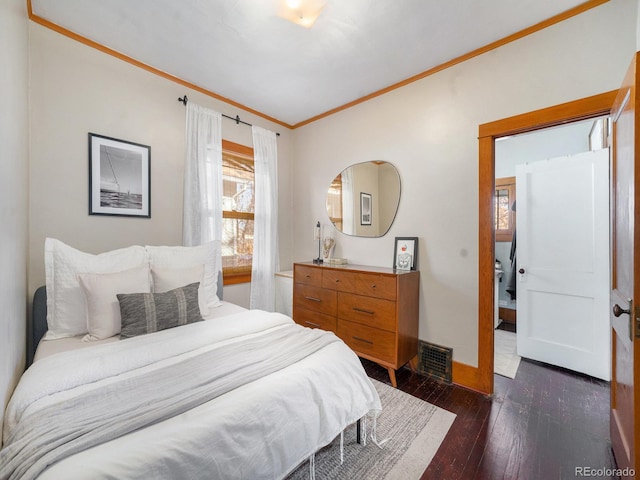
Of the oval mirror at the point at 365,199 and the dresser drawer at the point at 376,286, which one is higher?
the oval mirror at the point at 365,199

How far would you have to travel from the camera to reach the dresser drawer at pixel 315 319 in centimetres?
266

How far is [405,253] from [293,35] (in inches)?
79.4

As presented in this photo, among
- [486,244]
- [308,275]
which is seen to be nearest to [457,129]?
[486,244]

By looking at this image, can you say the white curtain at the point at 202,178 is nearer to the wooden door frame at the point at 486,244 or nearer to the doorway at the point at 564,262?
the wooden door frame at the point at 486,244

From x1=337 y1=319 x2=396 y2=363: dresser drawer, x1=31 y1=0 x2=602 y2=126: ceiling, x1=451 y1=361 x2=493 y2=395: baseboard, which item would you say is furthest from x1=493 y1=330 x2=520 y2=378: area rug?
x1=31 y1=0 x2=602 y2=126: ceiling

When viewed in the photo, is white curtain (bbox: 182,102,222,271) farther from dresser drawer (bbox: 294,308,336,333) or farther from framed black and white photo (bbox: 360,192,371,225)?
framed black and white photo (bbox: 360,192,371,225)

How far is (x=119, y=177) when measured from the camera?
2.30m

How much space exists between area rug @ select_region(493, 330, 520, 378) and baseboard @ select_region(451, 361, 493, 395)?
47cm

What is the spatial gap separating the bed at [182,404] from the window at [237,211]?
4.64 feet

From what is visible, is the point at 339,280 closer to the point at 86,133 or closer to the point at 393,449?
the point at 393,449

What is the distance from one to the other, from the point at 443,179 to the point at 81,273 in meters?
2.80

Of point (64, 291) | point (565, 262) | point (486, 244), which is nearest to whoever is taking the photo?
point (64, 291)

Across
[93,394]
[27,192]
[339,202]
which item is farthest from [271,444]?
[339,202]

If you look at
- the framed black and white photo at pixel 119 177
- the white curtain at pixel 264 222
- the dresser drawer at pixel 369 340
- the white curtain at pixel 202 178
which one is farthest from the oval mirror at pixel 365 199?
the framed black and white photo at pixel 119 177
